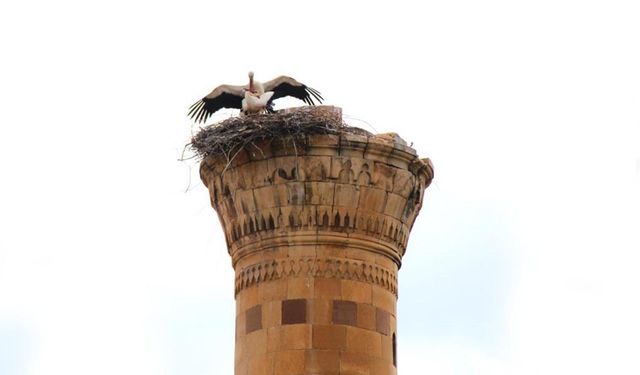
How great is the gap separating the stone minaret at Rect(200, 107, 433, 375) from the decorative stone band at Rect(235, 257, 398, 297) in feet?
0.04

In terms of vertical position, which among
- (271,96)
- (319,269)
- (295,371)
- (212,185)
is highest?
(271,96)

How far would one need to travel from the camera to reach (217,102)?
21.7 m

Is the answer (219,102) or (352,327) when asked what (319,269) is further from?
(219,102)

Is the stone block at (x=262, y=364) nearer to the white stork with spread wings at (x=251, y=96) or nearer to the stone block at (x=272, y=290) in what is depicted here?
the stone block at (x=272, y=290)

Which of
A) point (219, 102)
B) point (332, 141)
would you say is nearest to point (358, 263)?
point (332, 141)

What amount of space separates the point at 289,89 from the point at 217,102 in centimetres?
110

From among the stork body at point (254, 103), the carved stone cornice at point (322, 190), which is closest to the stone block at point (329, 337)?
the carved stone cornice at point (322, 190)

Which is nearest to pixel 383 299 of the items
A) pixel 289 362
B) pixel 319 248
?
pixel 319 248

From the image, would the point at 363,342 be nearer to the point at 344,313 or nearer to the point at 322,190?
the point at 344,313

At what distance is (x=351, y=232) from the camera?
20.0m

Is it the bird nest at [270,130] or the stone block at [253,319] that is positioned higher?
the bird nest at [270,130]

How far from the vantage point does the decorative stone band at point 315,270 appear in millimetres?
19742

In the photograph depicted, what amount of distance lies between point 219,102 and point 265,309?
350 centimetres

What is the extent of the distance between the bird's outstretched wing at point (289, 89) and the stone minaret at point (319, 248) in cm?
156
